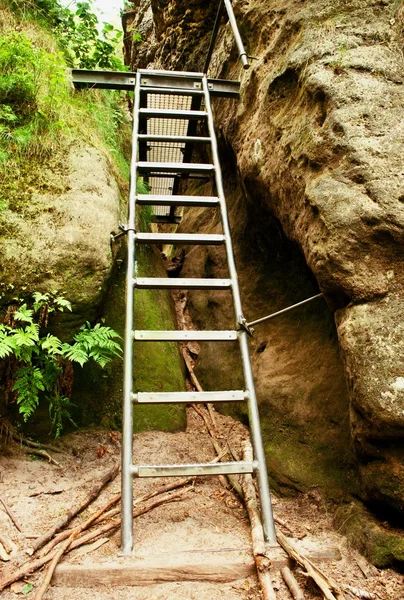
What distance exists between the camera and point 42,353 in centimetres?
365

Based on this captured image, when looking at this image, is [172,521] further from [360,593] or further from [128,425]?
[360,593]

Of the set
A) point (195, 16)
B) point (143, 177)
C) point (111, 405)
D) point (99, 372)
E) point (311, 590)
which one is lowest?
point (311, 590)

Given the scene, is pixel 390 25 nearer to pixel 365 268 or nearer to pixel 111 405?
pixel 365 268

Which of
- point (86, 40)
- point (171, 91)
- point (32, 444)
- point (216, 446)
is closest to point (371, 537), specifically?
point (216, 446)

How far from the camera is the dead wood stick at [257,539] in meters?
2.11

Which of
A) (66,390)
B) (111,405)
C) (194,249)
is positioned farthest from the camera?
(194,249)

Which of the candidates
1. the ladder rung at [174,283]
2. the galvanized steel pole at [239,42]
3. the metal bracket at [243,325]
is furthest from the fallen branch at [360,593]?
the galvanized steel pole at [239,42]

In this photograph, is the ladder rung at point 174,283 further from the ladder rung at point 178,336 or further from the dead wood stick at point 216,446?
the dead wood stick at point 216,446

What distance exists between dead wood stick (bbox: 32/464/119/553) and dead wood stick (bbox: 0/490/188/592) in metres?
0.13

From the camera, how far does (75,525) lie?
2.74 metres

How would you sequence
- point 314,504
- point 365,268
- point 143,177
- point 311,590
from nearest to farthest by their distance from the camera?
point 311,590 → point 365,268 → point 314,504 → point 143,177

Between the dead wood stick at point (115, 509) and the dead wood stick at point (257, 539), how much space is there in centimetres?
50

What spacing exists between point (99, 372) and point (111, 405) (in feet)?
1.08

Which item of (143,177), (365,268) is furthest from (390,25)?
(143,177)
